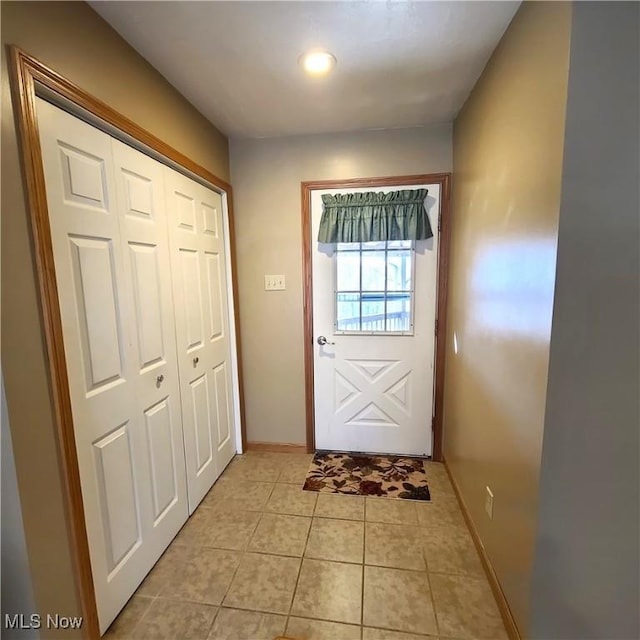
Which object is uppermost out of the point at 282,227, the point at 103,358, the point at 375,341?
the point at 282,227

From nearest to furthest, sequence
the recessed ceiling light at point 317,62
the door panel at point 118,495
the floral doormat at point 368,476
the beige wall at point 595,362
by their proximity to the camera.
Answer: the beige wall at point 595,362 < the door panel at point 118,495 < the recessed ceiling light at point 317,62 < the floral doormat at point 368,476

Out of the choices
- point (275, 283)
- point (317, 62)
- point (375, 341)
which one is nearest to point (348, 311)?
point (375, 341)

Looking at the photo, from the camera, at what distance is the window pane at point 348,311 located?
95.0 inches

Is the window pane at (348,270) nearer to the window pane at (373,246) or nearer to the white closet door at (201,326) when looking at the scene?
the window pane at (373,246)

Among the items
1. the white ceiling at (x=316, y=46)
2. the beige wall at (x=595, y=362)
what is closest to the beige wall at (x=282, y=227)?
the white ceiling at (x=316, y=46)

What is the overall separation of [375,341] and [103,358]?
170cm

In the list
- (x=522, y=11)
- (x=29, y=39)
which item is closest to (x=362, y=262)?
(x=522, y=11)

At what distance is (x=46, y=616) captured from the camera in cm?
103

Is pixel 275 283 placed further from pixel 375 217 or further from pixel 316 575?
pixel 316 575

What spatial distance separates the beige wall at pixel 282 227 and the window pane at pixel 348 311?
0.95 feet

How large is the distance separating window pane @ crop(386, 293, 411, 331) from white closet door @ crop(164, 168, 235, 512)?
1185 millimetres

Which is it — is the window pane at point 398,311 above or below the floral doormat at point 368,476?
above

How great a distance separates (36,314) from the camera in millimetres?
1015

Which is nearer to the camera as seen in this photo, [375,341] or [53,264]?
[53,264]
